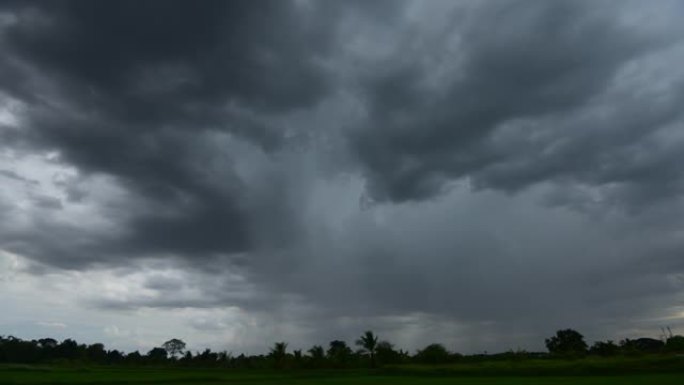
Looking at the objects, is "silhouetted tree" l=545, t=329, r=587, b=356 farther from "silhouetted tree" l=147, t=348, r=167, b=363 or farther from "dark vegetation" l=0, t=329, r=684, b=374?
"silhouetted tree" l=147, t=348, r=167, b=363

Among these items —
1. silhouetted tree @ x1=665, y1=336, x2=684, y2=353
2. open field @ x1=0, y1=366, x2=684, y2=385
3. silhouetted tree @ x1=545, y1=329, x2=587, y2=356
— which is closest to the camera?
open field @ x1=0, y1=366, x2=684, y2=385

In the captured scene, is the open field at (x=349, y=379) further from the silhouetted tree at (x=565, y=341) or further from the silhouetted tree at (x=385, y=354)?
the silhouetted tree at (x=565, y=341)

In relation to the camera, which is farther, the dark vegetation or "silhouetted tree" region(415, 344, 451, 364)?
"silhouetted tree" region(415, 344, 451, 364)

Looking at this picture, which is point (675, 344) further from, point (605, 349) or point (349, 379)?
point (349, 379)

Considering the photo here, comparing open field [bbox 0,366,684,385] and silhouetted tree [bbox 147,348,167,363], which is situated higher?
silhouetted tree [bbox 147,348,167,363]

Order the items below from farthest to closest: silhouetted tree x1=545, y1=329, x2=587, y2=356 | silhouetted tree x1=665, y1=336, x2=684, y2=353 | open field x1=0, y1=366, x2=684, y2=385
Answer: silhouetted tree x1=545, y1=329, x2=587, y2=356
silhouetted tree x1=665, y1=336, x2=684, y2=353
open field x1=0, y1=366, x2=684, y2=385

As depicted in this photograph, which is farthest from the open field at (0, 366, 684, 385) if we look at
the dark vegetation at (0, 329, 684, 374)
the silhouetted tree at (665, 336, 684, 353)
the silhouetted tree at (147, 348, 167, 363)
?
the silhouetted tree at (147, 348, 167, 363)

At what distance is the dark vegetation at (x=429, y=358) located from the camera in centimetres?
7267

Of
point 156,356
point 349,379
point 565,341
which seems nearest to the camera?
point 349,379

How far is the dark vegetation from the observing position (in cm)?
7267

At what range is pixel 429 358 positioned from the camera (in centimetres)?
11050

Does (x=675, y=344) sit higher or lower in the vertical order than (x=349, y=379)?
higher

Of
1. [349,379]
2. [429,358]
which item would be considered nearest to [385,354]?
[429,358]

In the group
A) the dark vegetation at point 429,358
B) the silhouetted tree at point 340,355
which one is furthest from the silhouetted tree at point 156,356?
the silhouetted tree at point 340,355
